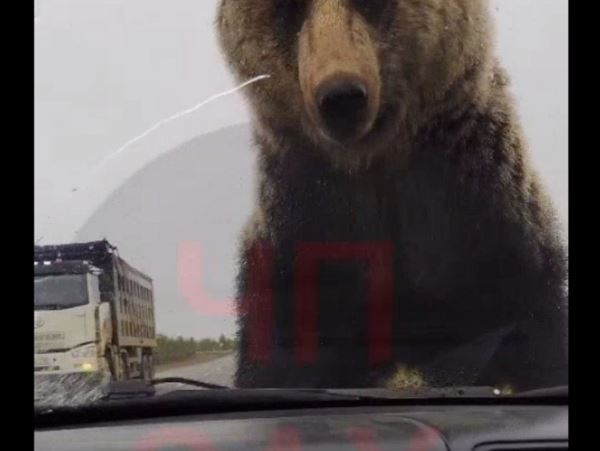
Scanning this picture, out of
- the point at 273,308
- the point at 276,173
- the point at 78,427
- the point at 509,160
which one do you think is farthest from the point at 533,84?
the point at 78,427

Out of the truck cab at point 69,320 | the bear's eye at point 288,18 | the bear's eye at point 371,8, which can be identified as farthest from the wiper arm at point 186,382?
the bear's eye at point 371,8

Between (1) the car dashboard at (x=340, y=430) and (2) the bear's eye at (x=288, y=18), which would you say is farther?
(2) the bear's eye at (x=288, y=18)

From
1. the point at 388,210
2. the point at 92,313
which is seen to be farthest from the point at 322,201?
the point at 92,313

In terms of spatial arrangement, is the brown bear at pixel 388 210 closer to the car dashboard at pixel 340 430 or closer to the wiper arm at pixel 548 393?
the wiper arm at pixel 548 393

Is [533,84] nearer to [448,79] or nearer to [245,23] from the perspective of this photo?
[448,79]

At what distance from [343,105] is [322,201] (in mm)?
317

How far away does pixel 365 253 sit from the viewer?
324 centimetres

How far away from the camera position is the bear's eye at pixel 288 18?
3246 mm

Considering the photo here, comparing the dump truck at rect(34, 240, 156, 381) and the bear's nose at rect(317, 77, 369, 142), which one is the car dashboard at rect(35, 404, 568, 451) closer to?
the dump truck at rect(34, 240, 156, 381)

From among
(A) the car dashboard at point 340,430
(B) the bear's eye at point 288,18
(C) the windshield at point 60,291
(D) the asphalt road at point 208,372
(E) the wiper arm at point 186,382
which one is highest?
(B) the bear's eye at point 288,18

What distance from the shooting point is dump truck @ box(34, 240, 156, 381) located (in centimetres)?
307

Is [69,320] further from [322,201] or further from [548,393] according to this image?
[548,393]

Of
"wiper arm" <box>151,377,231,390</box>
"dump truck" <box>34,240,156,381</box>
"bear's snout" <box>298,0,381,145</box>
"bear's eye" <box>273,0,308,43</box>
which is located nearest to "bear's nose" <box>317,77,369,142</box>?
"bear's snout" <box>298,0,381,145</box>

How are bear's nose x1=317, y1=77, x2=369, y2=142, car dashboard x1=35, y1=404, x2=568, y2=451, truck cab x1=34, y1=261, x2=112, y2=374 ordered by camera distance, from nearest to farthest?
car dashboard x1=35, y1=404, x2=568, y2=451 → truck cab x1=34, y1=261, x2=112, y2=374 → bear's nose x1=317, y1=77, x2=369, y2=142
